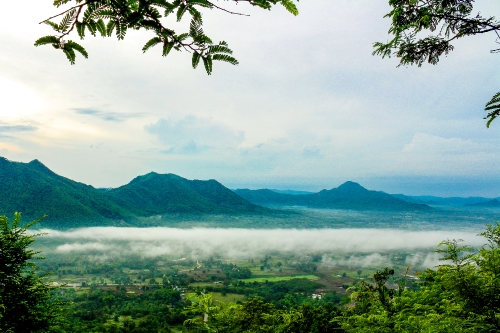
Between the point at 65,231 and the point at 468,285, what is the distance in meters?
217

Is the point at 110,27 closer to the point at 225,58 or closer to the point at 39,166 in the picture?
the point at 225,58

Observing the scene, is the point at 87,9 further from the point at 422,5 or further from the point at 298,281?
the point at 298,281

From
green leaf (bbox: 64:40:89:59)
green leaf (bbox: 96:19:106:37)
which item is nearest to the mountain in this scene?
green leaf (bbox: 64:40:89:59)

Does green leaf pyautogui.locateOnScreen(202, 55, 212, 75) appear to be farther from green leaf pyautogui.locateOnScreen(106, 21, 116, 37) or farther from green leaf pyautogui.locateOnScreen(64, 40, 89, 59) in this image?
green leaf pyautogui.locateOnScreen(64, 40, 89, 59)

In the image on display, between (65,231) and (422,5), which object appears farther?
(65,231)

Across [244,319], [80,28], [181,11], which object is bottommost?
[244,319]

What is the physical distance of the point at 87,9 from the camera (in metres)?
1.93

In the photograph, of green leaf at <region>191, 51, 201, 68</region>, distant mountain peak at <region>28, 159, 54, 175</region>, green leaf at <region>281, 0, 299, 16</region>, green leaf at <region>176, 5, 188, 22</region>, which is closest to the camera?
green leaf at <region>281, 0, 299, 16</region>

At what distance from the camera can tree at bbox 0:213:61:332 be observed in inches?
230

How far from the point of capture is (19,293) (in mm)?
6141

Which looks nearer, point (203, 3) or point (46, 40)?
point (203, 3)

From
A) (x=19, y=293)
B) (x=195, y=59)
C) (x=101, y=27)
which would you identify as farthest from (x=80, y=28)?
(x=19, y=293)

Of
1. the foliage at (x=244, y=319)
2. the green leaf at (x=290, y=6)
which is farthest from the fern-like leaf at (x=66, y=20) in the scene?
the foliage at (x=244, y=319)

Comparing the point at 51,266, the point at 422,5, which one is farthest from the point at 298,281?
the point at 51,266
